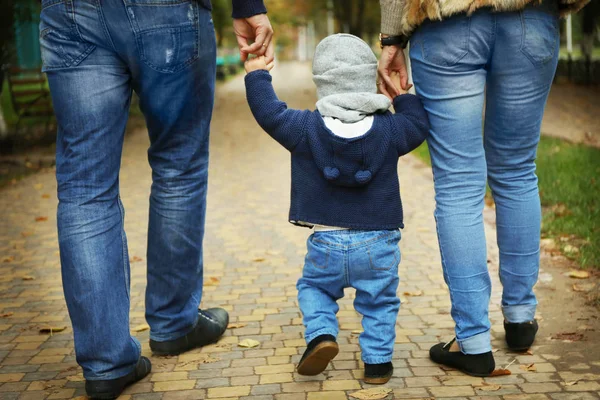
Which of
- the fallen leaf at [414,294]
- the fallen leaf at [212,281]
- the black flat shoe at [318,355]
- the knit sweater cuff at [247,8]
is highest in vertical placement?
the knit sweater cuff at [247,8]

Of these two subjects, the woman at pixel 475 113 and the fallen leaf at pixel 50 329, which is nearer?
the woman at pixel 475 113

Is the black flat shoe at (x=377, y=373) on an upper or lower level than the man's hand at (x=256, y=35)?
lower

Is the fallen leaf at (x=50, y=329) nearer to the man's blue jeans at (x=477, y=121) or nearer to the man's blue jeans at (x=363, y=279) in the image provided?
the man's blue jeans at (x=363, y=279)

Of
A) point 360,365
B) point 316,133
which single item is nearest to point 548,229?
point 360,365

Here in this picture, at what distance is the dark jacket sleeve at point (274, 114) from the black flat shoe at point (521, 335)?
4.09 feet

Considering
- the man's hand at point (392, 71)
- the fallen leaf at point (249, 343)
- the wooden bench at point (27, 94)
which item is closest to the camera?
the man's hand at point (392, 71)

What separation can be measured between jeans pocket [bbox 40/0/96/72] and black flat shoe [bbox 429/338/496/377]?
1835 millimetres

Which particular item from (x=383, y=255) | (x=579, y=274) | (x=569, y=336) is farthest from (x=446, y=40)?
(x=579, y=274)

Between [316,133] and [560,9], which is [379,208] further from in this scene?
[560,9]

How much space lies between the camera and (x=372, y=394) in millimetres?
3021

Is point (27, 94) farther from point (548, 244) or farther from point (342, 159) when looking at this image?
point (342, 159)

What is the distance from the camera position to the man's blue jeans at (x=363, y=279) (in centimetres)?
308

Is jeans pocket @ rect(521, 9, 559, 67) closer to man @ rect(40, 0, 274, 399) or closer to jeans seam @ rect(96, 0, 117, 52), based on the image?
man @ rect(40, 0, 274, 399)

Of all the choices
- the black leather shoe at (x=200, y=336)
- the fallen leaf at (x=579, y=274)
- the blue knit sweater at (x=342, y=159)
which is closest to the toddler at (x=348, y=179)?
the blue knit sweater at (x=342, y=159)
